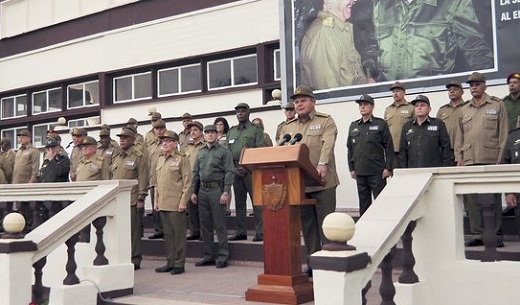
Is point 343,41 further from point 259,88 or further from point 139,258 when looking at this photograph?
point 139,258

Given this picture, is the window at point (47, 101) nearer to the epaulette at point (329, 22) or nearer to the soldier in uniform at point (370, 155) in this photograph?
the epaulette at point (329, 22)

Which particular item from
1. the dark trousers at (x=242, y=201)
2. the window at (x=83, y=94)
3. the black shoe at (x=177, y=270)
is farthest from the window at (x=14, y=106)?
the black shoe at (x=177, y=270)

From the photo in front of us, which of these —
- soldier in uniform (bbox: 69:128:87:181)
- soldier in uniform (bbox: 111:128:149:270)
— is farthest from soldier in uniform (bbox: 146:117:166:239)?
soldier in uniform (bbox: 69:128:87:181)

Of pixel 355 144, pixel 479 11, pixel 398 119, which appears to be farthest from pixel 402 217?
pixel 479 11

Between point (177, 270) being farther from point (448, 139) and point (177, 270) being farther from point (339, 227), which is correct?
point (339, 227)

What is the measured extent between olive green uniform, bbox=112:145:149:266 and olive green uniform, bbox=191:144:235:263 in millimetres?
799

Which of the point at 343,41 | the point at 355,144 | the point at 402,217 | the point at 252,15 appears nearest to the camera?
the point at 402,217

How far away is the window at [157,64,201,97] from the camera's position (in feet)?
48.0

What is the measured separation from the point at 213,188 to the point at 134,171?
3.97 feet

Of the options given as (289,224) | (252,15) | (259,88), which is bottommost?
(289,224)

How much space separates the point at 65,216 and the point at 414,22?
6312 mm

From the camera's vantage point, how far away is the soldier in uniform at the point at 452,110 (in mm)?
7953

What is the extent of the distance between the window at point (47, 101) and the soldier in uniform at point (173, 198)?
396 inches

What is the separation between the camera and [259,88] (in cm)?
1328
